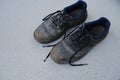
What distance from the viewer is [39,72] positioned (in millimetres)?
894

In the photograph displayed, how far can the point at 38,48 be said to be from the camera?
968 millimetres

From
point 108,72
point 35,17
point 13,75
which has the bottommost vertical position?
point 108,72

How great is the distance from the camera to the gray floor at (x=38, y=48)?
0.89 m

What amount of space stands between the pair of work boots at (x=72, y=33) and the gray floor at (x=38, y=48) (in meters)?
0.04

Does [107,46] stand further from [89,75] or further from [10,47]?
[10,47]

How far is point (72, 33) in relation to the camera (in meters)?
0.98

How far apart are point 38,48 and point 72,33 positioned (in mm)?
170

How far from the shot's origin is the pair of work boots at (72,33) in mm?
901

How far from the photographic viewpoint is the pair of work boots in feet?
2.96

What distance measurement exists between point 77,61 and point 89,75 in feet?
0.27

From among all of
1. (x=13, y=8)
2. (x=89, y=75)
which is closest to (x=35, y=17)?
(x=13, y=8)

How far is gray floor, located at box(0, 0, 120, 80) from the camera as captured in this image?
891 millimetres

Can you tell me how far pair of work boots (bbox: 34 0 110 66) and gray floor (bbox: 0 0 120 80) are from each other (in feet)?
0.15

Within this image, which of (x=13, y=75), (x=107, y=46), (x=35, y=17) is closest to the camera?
(x=13, y=75)
